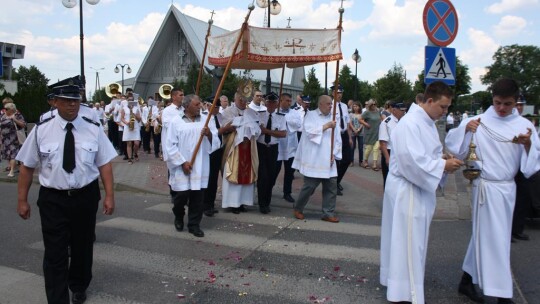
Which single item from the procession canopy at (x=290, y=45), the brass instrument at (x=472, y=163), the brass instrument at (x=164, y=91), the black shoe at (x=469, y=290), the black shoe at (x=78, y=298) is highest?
the procession canopy at (x=290, y=45)

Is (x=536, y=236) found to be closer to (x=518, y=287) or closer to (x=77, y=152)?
(x=518, y=287)

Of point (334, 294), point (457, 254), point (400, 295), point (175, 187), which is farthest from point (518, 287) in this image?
point (175, 187)

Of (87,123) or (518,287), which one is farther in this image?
(518,287)

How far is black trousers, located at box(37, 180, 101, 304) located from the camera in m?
3.81

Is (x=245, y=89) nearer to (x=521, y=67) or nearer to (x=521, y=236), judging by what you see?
(x=521, y=236)

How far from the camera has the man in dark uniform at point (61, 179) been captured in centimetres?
382

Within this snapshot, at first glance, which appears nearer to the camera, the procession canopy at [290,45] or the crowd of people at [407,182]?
the crowd of people at [407,182]

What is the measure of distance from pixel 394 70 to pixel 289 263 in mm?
48575

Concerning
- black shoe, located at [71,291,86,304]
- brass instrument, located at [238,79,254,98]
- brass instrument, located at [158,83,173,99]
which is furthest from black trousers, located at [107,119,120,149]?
black shoe, located at [71,291,86,304]

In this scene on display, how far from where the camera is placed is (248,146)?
761 cm

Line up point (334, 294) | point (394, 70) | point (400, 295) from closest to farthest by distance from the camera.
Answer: point (400, 295) → point (334, 294) → point (394, 70)

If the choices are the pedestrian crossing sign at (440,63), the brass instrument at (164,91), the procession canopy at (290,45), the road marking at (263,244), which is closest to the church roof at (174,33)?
the brass instrument at (164,91)

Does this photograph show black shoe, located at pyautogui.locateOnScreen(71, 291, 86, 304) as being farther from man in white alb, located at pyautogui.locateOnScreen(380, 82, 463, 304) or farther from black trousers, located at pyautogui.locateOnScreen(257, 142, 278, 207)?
black trousers, located at pyautogui.locateOnScreen(257, 142, 278, 207)

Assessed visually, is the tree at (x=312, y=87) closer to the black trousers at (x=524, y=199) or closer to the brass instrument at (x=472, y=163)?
the black trousers at (x=524, y=199)
